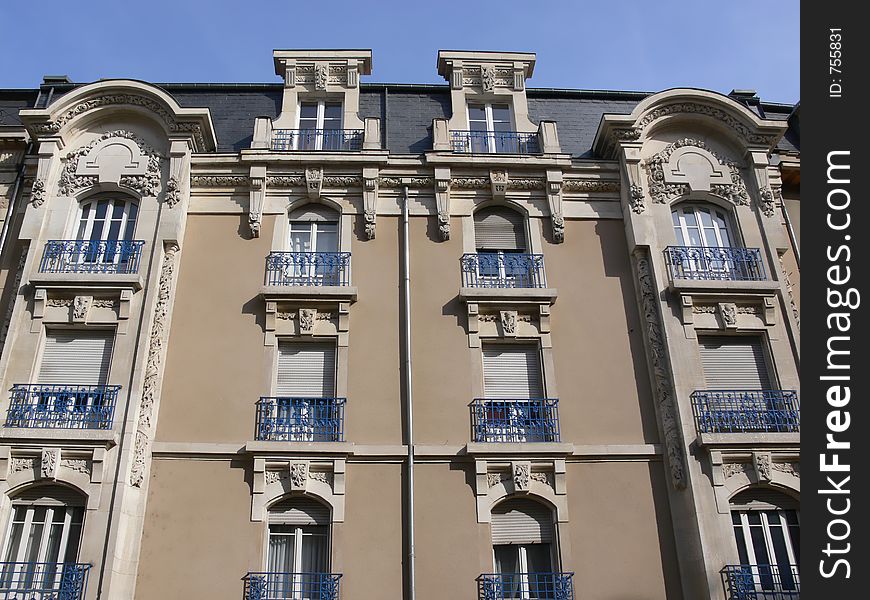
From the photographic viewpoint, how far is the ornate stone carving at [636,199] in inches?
578

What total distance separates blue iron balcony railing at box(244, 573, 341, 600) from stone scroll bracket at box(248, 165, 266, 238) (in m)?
6.27

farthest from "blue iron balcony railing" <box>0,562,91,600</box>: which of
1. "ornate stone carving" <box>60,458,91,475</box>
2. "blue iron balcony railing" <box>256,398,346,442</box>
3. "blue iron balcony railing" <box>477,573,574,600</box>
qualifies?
"blue iron balcony railing" <box>477,573,574,600</box>

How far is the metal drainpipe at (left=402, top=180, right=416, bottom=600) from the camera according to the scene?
1158cm

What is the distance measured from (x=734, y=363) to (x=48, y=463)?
1139cm

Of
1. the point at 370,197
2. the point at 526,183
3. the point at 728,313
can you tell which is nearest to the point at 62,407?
the point at 370,197

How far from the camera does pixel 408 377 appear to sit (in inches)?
512

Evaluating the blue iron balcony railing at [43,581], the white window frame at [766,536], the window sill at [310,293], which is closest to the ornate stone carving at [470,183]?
the window sill at [310,293]

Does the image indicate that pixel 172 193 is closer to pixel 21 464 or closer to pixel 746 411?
pixel 21 464

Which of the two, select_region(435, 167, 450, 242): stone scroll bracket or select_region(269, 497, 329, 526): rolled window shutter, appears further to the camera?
select_region(435, 167, 450, 242): stone scroll bracket

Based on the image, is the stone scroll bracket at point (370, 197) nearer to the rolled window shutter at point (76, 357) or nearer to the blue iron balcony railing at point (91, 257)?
the blue iron balcony railing at point (91, 257)

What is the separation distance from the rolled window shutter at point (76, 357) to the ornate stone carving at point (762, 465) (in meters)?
10.6

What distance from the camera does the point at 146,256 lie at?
13711 millimetres

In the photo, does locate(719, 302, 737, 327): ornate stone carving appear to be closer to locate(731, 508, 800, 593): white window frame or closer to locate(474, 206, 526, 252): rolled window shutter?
locate(731, 508, 800, 593): white window frame

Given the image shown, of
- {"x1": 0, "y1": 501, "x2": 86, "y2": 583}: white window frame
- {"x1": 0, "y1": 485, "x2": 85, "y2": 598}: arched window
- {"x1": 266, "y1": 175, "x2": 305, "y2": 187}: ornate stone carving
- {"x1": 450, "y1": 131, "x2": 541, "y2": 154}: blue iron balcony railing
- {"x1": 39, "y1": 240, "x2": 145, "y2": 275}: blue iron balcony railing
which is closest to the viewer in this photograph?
{"x1": 0, "y1": 485, "x2": 85, "y2": 598}: arched window
